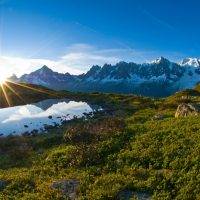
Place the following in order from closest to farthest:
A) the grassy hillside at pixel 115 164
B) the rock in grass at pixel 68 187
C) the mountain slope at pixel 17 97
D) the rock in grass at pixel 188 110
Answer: the grassy hillside at pixel 115 164, the rock in grass at pixel 68 187, the rock in grass at pixel 188 110, the mountain slope at pixel 17 97

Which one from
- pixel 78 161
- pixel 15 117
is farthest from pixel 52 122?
pixel 78 161

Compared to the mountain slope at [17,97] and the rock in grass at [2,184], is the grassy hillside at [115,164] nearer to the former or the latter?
the rock in grass at [2,184]

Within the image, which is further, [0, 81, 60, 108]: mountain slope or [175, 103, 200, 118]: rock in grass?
[0, 81, 60, 108]: mountain slope

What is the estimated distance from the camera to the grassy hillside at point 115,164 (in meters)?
25.3

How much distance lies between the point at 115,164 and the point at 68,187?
4768 millimetres

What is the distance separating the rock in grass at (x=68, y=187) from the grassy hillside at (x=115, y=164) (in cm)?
29

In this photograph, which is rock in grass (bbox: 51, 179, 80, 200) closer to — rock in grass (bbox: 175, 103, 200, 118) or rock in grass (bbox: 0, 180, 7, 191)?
rock in grass (bbox: 0, 180, 7, 191)

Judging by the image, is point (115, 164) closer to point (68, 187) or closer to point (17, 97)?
point (68, 187)

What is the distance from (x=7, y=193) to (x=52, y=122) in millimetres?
36493

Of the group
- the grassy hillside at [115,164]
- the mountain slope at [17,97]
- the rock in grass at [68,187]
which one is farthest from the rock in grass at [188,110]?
the mountain slope at [17,97]

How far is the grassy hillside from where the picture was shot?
83.1ft

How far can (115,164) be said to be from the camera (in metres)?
30.1

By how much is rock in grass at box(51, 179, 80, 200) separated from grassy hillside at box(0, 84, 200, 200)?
0.96 ft

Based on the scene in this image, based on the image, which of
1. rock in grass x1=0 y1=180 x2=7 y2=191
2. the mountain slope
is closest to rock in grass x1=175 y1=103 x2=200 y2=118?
rock in grass x1=0 y1=180 x2=7 y2=191
